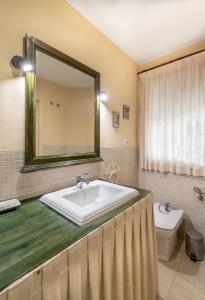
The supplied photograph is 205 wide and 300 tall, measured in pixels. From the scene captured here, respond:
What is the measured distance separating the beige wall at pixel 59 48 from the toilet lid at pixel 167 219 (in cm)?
98

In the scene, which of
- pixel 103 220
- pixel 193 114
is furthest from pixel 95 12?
pixel 103 220

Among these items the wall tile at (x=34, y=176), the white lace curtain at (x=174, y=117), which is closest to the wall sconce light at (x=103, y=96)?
the wall tile at (x=34, y=176)

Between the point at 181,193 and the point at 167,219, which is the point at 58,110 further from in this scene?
the point at 181,193

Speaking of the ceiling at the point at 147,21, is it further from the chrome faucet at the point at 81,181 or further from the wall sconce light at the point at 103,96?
the chrome faucet at the point at 81,181

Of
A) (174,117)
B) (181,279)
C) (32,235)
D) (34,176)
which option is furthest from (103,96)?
(181,279)

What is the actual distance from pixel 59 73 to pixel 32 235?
3.95ft

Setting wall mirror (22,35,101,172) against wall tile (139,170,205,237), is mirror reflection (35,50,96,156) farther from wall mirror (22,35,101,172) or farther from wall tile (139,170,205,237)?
wall tile (139,170,205,237)

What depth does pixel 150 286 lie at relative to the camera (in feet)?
3.64

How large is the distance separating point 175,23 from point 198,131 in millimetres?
1167

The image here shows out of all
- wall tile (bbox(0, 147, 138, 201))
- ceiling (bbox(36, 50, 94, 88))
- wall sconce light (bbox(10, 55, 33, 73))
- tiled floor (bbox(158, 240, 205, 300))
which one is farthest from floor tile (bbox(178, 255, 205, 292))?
wall sconce light (bbox(10, 55, 33, 73))

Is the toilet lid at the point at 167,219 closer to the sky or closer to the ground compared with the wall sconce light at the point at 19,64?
closer to the ground

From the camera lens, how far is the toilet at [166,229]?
4.96 ft

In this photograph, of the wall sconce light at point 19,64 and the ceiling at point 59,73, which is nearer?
the wall sconce light at point 19,64

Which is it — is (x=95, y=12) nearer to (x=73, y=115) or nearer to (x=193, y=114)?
(x=73, y=115)
